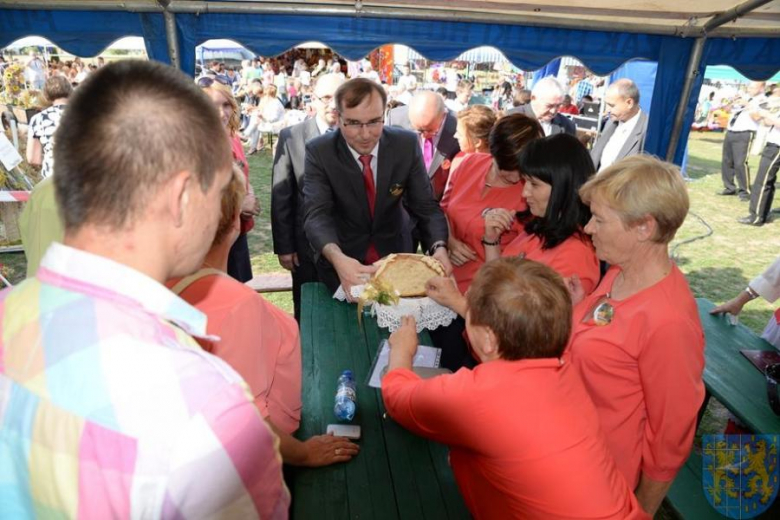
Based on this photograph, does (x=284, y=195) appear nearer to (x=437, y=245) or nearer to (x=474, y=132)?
(x=437, y=245)

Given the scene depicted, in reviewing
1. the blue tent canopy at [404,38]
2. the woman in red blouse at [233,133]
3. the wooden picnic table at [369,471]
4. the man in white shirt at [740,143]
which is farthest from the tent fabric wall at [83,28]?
the man in white shirt at [740,143]

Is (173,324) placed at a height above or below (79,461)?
above

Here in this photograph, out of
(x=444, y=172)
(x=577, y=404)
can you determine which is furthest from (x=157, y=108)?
(x=444, y=172)

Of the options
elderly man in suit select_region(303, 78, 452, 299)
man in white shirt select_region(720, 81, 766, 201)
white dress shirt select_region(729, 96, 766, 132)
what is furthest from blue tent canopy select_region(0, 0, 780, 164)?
man in white shirt select_region(720, 81, 766, 201)

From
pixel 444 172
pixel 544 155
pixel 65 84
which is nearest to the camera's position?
pixel 544 155

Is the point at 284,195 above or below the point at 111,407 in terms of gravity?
below

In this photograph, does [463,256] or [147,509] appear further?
[463,256]

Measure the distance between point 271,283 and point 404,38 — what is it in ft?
10.3

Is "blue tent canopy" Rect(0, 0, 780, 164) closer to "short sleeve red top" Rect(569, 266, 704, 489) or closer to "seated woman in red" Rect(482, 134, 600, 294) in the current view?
"seated woman in red" Rect(482, 134, 600, 294)

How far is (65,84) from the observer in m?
6.14

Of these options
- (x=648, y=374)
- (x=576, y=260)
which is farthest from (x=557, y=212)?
(x=648, y=374)

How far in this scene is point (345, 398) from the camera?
2.22 metres

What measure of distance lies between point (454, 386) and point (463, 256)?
1897 mm

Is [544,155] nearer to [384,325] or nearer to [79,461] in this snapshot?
[384,325]
